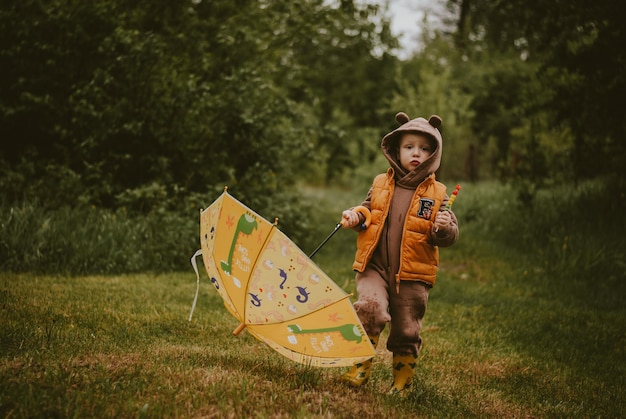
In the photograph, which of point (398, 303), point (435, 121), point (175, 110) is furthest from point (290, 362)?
point (175, 110)

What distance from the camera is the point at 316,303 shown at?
3031 mm

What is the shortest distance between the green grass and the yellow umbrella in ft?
0.95

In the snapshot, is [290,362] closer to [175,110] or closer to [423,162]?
[423,162]

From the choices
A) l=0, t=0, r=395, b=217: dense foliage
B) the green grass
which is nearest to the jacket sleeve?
the green grass

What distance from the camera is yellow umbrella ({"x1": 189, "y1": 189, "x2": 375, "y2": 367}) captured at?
297 cm

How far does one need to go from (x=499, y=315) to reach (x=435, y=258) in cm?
301

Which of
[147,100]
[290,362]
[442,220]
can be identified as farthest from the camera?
[147,100]

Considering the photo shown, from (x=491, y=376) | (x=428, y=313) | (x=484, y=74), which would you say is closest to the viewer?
(x=491, y=376)

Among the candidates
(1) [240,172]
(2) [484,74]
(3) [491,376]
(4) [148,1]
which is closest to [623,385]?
(3) [491,376]

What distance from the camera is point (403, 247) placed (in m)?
3.59

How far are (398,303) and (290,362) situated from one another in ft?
3.28

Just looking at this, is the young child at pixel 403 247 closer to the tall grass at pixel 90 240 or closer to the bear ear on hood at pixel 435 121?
the bear ear on hood at pixel 435 121

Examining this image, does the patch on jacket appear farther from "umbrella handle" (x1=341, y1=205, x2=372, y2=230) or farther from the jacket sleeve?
"umbrella handle" (x1=341, y1=205, x2=372, y2=230)

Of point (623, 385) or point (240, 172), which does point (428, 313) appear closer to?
point (623, 385)
